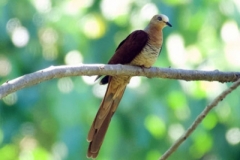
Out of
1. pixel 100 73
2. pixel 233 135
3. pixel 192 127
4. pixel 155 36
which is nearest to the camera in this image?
pixel 192 127

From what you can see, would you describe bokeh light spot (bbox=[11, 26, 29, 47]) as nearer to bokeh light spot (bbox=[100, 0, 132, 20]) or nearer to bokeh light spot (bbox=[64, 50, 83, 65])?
bokeh light spot (bbox=[64, 50, 83, 65])

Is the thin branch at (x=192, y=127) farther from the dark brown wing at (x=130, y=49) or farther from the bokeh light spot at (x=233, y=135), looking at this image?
the bokeh light spot at (x=233, y=135)

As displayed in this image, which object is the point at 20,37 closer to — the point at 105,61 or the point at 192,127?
the point at 105,61

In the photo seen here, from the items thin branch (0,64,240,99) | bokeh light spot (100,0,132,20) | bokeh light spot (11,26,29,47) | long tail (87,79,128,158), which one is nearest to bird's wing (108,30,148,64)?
long tail (87,79,128,158)

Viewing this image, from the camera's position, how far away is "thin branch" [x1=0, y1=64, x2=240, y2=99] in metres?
3.25

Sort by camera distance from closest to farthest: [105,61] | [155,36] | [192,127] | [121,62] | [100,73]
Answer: [192,127] → [100,73] → [121,62] → [155,36] → [105,61]

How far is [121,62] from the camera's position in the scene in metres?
4.57

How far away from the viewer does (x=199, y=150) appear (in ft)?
23.1

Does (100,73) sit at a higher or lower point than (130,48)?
higher

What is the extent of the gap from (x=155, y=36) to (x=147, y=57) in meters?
0.29

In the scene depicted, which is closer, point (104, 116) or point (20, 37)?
point (104, 116)

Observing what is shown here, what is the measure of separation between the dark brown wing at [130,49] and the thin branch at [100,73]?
0.96 ft

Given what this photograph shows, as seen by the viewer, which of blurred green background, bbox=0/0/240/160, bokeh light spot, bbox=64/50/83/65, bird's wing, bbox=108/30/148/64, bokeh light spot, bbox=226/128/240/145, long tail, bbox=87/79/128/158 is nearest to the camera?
long tail, bbox=87/79/128/158

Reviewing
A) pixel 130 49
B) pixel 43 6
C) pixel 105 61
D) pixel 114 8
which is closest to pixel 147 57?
pixel 130 49
